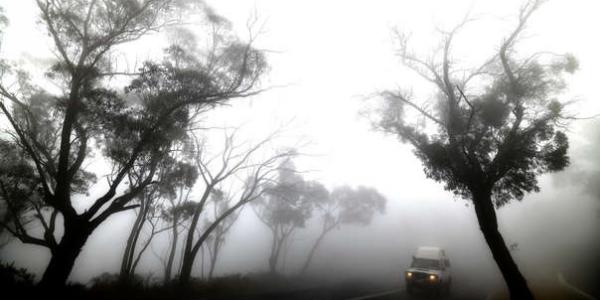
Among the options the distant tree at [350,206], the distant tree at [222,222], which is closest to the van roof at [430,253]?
the distant tree at [222,222]

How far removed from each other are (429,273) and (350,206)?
2494cm

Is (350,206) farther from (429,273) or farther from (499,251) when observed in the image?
(499,251)

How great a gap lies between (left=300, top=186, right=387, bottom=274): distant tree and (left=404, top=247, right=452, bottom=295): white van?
66.6ft

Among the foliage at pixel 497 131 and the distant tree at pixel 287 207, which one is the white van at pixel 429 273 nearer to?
the foliage at pixel 497 131

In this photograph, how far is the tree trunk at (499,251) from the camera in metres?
10.9

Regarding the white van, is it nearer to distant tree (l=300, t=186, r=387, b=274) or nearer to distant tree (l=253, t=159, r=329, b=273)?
distant tree (l=253, t=159, r=329, b=273)

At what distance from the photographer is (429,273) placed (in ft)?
53.5

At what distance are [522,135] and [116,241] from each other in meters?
80.8

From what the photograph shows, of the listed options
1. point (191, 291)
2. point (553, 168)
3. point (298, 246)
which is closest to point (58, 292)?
point (191, 291)

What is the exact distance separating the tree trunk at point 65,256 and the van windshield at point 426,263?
56.3 feet

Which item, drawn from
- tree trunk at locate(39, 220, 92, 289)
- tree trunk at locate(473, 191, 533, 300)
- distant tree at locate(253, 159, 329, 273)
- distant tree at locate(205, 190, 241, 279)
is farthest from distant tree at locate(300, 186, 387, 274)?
tree trunk at locate(39, 220, 92, 289)

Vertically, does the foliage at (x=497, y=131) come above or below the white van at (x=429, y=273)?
above

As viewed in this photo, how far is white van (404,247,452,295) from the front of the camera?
52.9 ft

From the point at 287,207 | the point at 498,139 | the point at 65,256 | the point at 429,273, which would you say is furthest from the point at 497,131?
the point at 287,207
